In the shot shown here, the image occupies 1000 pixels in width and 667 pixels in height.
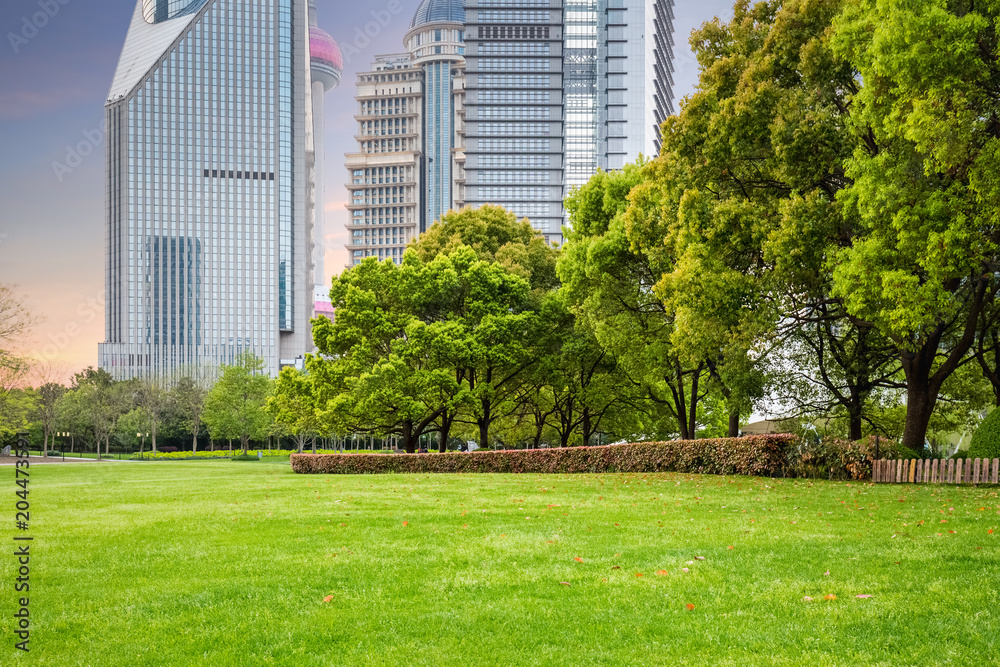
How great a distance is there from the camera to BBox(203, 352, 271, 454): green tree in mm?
68188

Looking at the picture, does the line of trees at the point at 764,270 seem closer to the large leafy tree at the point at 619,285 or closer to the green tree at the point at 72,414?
the large leafy tree at the point at 619,285

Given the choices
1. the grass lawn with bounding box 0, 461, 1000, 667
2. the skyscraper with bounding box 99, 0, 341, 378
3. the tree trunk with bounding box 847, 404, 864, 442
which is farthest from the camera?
the skyscraper with bounding box 99, 0, 341, 378

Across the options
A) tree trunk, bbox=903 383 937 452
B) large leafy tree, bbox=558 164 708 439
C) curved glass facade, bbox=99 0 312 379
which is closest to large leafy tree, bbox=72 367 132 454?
large leafy tree, bbox=558 164 708 439

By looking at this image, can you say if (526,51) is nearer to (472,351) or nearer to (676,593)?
(472,351)

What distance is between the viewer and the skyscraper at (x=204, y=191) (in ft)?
498

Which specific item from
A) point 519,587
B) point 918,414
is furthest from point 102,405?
point 519,587

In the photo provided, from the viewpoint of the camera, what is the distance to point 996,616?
5.88 metres

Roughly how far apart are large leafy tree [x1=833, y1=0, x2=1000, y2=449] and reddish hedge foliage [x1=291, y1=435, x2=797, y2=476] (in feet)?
18.5

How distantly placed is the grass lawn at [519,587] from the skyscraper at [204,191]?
147m

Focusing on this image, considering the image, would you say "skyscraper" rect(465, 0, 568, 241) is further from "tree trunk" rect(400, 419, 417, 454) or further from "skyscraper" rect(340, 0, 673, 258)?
"tree trunk" rect(400, 419, 417, 454)

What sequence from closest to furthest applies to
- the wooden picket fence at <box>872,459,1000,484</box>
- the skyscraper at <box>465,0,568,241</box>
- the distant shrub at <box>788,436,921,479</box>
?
1. the wooden picket fence at <box>872,459,1000,484</box>
2. the distant shrub at <box>788,436,921,479</box>
3. the skyscraper at <box>465,0,568,241</box>

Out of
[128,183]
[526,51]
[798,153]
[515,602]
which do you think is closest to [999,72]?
[798,153]

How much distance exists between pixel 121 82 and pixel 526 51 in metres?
80.9

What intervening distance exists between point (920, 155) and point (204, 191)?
512 ft
